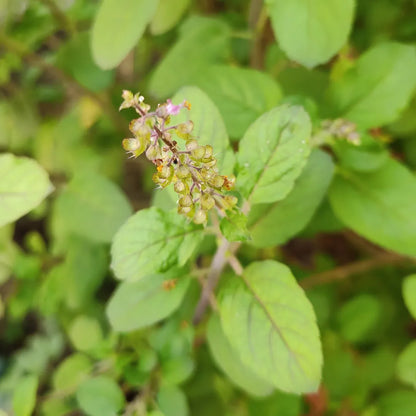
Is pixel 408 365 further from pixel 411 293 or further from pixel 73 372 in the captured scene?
pixel 73 372

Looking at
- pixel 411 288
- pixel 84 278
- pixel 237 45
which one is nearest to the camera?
pixel 411 288

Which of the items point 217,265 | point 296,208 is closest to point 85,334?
point 217,265

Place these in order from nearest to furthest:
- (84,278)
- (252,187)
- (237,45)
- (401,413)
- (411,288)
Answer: (252,187) < (411,288) < (401,413) < (84,278) < (237,45)

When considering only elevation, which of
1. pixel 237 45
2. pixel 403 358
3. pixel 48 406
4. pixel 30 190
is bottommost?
pixel 48 406

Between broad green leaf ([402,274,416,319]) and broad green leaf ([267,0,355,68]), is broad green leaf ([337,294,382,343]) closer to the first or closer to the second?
broad green leaf ([402,274,416,319])

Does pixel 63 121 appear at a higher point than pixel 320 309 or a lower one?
higher

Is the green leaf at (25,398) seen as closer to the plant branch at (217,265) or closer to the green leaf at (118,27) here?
the plant branch at (217,265)

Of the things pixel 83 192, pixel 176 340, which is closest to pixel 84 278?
pixel 83 192

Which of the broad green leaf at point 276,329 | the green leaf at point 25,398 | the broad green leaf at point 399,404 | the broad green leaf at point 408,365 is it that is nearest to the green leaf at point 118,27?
the broad green leaf at point 276,329

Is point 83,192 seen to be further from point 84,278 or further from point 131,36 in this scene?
point 131,36
